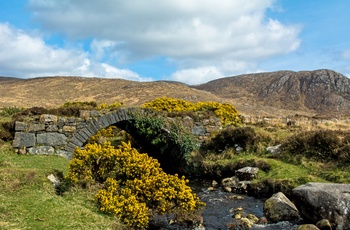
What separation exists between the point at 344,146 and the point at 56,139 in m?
14.7

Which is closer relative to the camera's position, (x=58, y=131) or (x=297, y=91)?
(x=58, y=131)

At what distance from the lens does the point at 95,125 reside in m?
18.5

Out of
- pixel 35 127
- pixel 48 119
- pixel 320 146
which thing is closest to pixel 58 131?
pixel 48 119

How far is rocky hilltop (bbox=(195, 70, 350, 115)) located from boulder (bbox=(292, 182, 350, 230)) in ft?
239

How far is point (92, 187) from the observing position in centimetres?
1113

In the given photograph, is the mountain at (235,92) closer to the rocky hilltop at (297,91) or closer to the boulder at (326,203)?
the rocky hilltop at (297,91)

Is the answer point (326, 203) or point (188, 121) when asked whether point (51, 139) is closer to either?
point (188, 121)

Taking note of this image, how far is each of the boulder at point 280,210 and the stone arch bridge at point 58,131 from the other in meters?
10.3

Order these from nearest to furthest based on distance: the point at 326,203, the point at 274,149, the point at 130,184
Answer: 1. the point at 130,184
2. the point at 326,203
3. the point at 274,149

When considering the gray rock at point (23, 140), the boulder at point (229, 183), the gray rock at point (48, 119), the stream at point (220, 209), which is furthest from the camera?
the gray rock at point (48, 119)

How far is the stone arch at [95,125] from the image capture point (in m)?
18.0

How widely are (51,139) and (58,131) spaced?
558 mm

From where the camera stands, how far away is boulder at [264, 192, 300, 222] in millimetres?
11961

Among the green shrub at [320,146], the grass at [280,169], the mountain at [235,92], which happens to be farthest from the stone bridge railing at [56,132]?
the mountain at [235,92]
